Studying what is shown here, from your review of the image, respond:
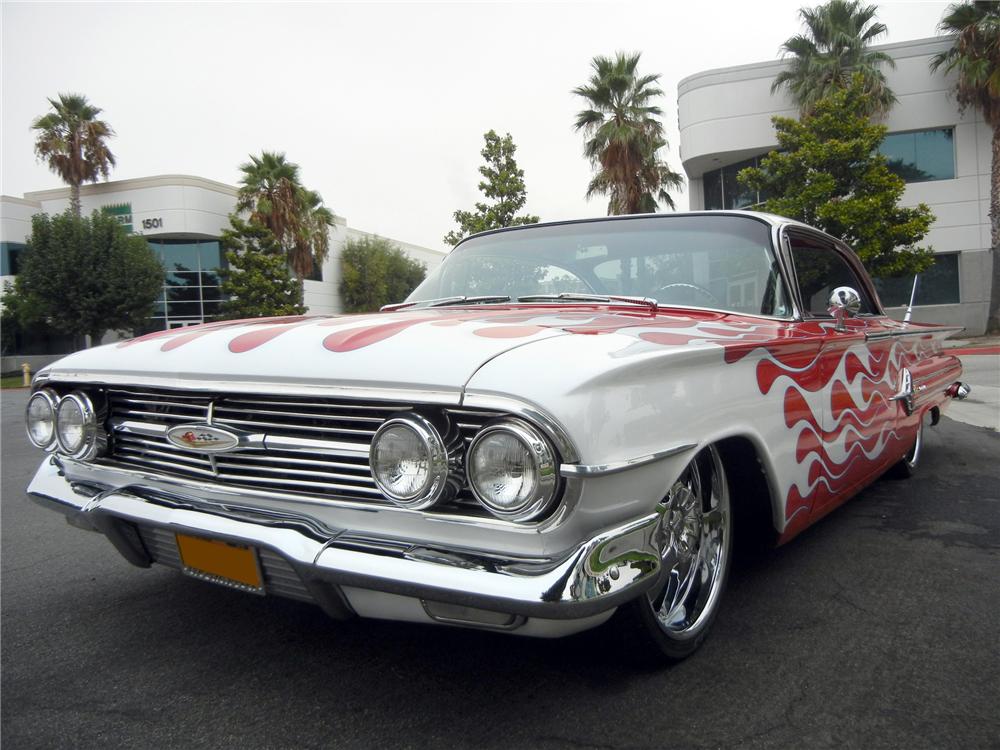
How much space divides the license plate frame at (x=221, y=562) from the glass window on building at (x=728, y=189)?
22181 millimetres

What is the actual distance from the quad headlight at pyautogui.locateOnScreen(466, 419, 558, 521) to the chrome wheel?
57cm

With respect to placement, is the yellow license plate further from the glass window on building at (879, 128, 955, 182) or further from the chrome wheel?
the glass window on building at (879, 128, 955, 182)

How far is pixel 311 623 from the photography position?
2.65 meters

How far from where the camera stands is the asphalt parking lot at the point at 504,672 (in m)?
1.93

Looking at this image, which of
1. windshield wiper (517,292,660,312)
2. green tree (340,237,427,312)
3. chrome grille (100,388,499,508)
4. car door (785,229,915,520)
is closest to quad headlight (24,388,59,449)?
chrome grille (100,388,499,508)

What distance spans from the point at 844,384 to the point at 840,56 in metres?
21.2

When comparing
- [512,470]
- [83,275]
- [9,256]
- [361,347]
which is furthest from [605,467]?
[9,256]

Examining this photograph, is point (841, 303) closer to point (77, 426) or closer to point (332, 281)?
point (77, 426)

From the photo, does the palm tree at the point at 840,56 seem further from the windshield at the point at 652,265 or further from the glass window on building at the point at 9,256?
the glass window on building at the point at 9,256

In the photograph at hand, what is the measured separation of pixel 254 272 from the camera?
29.0 m

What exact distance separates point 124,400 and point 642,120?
20575 mm

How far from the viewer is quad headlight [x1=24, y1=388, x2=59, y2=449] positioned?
264cm

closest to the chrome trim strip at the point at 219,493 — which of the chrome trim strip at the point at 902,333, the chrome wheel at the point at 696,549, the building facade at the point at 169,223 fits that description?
the chrome wheel at the point at 696,549

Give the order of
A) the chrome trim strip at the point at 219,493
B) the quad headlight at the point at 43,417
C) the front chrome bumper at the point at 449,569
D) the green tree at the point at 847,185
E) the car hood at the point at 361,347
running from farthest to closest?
the green tree at the point at 847,185 < the quad headlight at the point at 43,417 < the car hood at the point at 361,347 < the chrome trim strip at the point at 219,493 < the front chrome bumper at the point at 449,569
